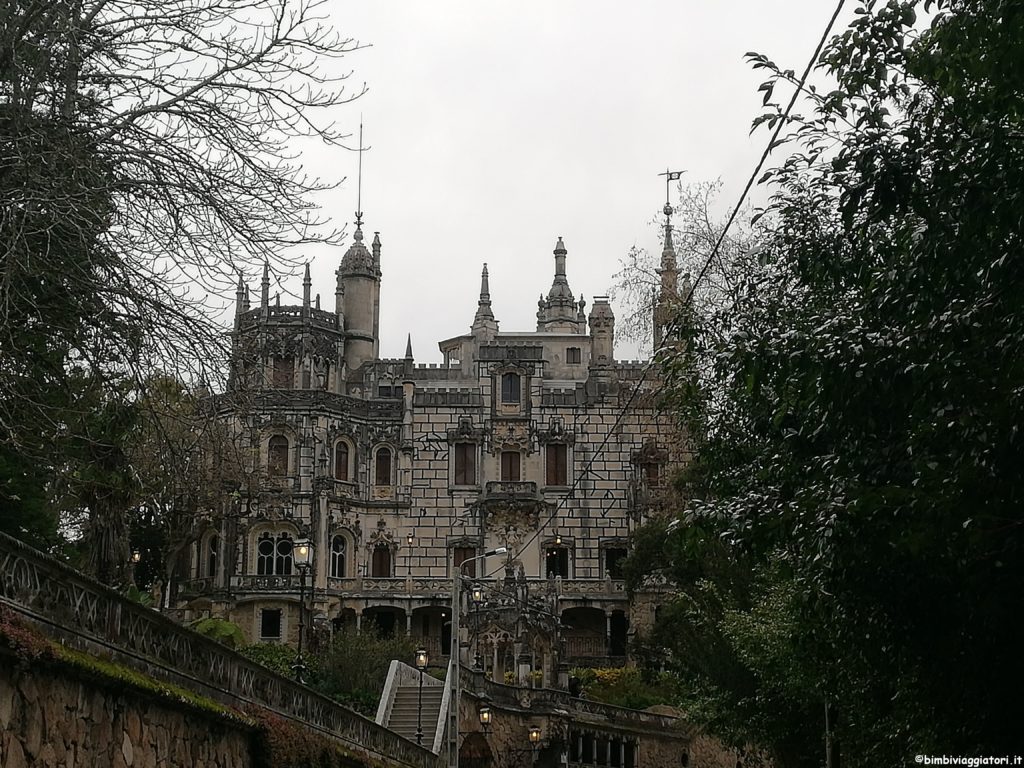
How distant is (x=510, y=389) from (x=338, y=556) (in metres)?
10.6

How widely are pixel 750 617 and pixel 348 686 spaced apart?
22.1 meters

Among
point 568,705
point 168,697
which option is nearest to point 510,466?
point 568,705

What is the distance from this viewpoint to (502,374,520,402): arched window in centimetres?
6388

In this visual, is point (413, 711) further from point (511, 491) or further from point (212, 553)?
point (511, 491)

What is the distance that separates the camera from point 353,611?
60.1 metres

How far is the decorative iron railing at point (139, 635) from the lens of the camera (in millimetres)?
11852

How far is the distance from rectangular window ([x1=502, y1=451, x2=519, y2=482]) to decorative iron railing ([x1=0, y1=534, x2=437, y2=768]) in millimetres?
40650

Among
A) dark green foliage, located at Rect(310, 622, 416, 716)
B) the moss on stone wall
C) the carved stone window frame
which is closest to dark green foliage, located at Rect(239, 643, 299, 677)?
dark green foliage, located at Rect(310, 622, 416, 716)

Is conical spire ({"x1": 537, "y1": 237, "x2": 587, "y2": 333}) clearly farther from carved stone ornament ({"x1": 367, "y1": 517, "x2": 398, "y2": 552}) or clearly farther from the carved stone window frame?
carved stone ornament ({"x1": 367, "y1": 517, "x2": 398, "y2": 552})

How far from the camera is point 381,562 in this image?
62.5m

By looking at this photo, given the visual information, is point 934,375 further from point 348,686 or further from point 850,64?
point 348,686

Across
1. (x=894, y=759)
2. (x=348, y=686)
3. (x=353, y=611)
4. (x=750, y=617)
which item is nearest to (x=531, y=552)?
(x=353, y=611)

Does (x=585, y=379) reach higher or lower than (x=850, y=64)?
higher

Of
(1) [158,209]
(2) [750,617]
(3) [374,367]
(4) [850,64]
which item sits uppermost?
(3) [374,367]
